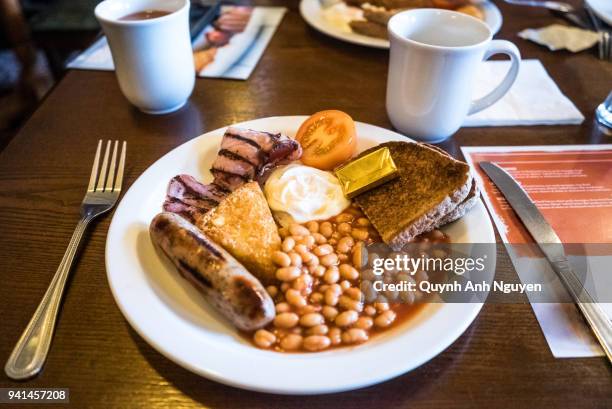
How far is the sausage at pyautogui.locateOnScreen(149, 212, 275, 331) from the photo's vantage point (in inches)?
35.2

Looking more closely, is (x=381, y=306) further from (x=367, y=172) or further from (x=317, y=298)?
(x=367, y=172)

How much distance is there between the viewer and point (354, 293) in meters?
1.02

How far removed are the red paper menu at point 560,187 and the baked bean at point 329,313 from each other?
20.6 inches

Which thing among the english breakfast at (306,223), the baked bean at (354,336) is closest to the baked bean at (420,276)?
the english breakfast at (306,223)

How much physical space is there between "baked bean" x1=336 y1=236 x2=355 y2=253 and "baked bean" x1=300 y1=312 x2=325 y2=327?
0.22 metres

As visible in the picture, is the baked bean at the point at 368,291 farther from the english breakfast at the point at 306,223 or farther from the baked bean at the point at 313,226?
the baked bean at the point at 313,226

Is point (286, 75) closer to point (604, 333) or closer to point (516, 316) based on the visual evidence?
point (516, 316)

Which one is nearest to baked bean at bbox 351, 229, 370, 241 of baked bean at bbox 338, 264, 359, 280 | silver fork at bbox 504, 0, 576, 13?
baked bean at bbox 338, 264, 359, 280

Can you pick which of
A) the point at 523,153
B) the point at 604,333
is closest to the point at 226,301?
the point at 604,333

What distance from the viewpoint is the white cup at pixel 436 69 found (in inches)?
51.6

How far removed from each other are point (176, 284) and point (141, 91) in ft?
2.73

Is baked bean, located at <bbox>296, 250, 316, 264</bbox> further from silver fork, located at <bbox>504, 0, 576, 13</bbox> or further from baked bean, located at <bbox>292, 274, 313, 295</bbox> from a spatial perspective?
silver fork, located at <bbox>504, 0, 576, 13</bbox>

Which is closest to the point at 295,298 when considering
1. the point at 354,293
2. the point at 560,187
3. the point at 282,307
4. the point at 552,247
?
the point at 282,307

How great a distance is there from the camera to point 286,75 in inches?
74.0
